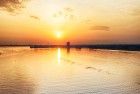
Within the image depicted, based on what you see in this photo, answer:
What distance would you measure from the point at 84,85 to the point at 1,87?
269 inches

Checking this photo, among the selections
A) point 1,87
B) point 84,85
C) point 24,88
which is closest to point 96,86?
point 84,85

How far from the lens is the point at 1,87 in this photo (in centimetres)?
1969

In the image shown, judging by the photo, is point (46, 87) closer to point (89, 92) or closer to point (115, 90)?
point (89, 92)

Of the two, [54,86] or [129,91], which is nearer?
[129,91]

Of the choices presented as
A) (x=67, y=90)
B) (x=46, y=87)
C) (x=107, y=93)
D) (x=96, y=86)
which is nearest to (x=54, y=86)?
(x=46, y=87)

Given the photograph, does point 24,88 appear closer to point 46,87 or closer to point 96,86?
point 46,87

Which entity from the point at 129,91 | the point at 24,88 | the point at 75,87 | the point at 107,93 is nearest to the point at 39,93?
the point at 24,88

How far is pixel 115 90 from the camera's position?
750 inches

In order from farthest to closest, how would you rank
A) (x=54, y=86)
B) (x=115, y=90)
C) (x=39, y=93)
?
(x=54, y=86)
(x=115, y=90)
(x=39, y=93)

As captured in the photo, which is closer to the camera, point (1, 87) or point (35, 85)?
point (1, 87)

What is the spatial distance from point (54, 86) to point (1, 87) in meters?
4.25

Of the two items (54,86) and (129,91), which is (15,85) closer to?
(54,86)

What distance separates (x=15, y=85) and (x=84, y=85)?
5.81 meters

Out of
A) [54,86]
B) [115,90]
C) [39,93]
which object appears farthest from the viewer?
[54,86]
